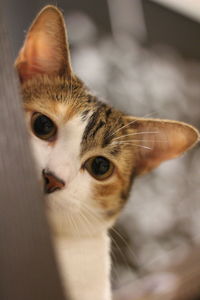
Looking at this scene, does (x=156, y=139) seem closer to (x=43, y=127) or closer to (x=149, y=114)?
(x=149, y=114)

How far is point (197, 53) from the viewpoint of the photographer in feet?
3.55

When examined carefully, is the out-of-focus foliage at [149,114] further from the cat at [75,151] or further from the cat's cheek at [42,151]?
the cat's cheek at [42,151]

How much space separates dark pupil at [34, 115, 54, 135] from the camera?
2.11ft

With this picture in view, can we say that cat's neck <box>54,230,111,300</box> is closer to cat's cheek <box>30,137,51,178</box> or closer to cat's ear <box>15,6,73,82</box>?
cat's cheek <box>30,137,51,178</box>

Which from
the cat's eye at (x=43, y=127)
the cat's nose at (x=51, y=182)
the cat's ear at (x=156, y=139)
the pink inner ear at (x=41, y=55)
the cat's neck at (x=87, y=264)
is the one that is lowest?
the cat's neck at (x=87, y=264)

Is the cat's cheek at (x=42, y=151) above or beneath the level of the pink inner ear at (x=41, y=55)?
beneath

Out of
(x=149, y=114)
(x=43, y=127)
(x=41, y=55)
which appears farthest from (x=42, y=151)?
(x=149, y=114)

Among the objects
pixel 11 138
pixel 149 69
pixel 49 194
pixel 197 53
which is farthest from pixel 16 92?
pixel 197 53

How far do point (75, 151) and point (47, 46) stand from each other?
21 centimetres

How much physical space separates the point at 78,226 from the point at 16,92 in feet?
1.58

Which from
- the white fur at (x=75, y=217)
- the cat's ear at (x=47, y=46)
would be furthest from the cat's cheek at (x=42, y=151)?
the cat's ear at (x=47, y=46)

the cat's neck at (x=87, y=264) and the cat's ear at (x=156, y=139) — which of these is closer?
the cat's neck at (x=87, y=264)

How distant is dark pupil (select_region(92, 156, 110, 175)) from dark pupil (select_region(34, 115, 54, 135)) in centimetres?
11

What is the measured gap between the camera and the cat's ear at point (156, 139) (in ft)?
2.57
